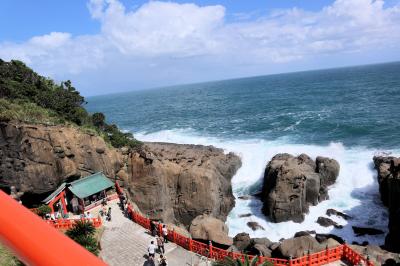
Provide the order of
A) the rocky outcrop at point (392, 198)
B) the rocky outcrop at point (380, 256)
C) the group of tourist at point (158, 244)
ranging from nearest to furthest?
the group of tourist at point (158, 244) < the rocky outcrop at point (380, 256) < the rocky outcrop at point (392, 198)

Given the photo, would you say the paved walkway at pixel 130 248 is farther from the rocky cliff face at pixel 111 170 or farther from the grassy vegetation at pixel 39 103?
the grassy vegetation at pixel 39 103

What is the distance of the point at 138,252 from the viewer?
74.3 ft

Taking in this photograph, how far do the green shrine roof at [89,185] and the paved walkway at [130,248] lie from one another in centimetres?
371

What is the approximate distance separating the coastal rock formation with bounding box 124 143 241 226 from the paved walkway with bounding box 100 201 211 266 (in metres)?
6.81

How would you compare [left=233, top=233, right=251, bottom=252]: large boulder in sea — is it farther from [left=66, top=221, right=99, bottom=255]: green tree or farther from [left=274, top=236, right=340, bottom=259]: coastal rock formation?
[left=66, top=221, right=99, bottom=255]: green tree

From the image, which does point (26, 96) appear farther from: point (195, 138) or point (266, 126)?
point (266, 126)

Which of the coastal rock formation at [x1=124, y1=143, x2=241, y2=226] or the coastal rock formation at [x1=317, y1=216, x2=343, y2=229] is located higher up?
the coastal rock formation at [x1=124, y1=143, x2=241, y2=226]

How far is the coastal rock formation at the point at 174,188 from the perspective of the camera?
33.8 meters

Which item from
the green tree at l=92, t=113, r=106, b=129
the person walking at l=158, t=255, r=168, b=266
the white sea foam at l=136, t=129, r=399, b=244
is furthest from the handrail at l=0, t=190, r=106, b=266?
the green tree at l=92, t=113, r=106, b=129

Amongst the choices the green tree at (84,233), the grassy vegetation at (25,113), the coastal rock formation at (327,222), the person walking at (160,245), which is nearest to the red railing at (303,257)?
the person walking at (160,245)

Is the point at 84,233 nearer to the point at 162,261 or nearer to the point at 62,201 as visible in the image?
the point at 162,261

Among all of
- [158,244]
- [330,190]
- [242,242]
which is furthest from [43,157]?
[330,190]

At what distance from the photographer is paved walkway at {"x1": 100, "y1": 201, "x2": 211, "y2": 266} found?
21.5m

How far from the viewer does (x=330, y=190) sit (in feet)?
139
